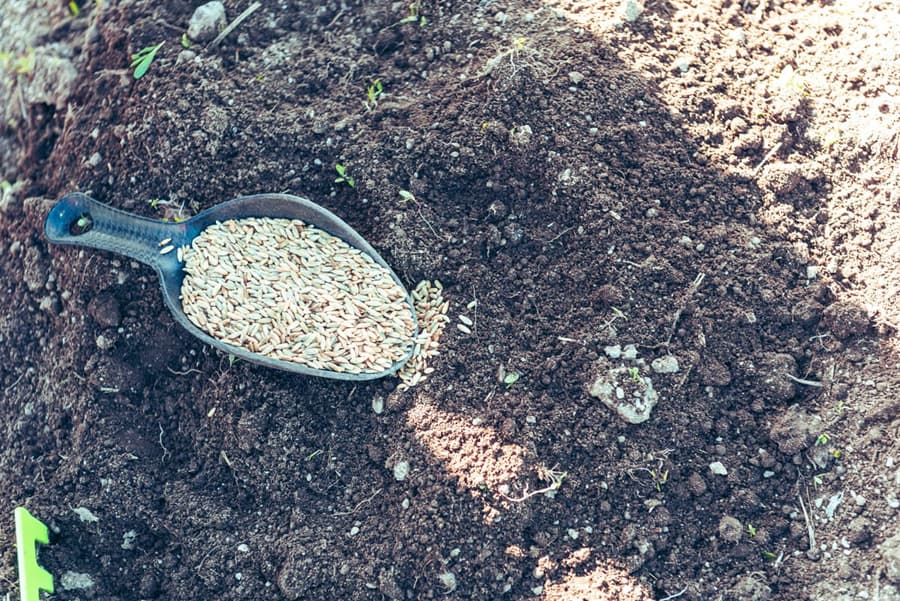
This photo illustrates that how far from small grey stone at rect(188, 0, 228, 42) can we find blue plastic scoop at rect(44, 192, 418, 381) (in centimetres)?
92

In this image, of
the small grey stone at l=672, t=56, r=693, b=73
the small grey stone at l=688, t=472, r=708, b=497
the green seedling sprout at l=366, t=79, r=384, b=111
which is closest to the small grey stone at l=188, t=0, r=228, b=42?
the green seedling sprout at l=366, t=79, r=384, b=111

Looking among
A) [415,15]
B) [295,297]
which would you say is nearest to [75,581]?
[295,297]

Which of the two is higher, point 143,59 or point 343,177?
point 143,59

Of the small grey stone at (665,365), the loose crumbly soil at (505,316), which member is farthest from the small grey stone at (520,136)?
the small grey stone at (665,365)

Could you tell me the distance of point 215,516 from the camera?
3221 mm

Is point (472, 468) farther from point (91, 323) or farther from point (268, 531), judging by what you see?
point (91, 323)

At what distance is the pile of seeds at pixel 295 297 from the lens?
3309 millimetres

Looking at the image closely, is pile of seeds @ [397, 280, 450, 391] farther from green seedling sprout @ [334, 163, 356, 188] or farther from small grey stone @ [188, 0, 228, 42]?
small grey stone @ [188, 0, 228, 42]

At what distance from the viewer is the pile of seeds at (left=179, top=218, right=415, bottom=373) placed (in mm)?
3309

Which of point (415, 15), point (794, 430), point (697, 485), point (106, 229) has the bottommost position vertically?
point (697, 485)

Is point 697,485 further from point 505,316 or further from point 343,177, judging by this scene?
point 343,177

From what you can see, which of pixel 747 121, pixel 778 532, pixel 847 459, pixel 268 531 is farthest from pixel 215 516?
pixel 747 121

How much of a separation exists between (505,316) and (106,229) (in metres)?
1.79

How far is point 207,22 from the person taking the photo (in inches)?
145
